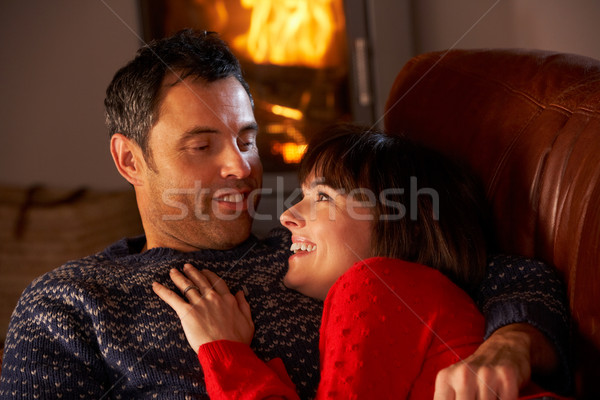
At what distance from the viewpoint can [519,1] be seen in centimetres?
185

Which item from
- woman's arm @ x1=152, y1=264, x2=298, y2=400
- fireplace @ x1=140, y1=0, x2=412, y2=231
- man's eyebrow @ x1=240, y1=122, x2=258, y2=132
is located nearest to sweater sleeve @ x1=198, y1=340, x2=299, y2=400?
woman's arm @ x1=152, y1=264, x2=298, y2=400

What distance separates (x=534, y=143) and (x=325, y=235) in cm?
39

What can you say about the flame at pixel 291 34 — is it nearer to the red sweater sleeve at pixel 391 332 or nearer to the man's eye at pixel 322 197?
the man's eye at pixel 322 197

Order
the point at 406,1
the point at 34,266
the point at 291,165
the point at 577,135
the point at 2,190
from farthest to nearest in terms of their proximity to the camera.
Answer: the point at 291,165 < the point at 406,1 < the point at 2,190 < the point at 34,266 < the point at 577,135

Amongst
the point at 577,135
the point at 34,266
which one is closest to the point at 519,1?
the point at 577,135

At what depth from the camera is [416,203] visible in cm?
100

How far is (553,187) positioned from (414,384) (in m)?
0.40

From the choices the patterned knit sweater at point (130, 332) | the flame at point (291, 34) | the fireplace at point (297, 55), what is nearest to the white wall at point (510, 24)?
the fireplace at point (297, 55)

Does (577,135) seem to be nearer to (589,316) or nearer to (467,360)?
(589,316)

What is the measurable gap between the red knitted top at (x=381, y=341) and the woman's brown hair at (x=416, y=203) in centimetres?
10

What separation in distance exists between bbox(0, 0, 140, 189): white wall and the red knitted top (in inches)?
77.3

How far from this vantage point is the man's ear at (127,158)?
4.22ft

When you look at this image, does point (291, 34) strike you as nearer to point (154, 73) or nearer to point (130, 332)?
point (154, 73)

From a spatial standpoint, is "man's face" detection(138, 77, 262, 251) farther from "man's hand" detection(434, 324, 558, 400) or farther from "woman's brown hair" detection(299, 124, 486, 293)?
"man's hand" detection(434, 324, 558, 400)
